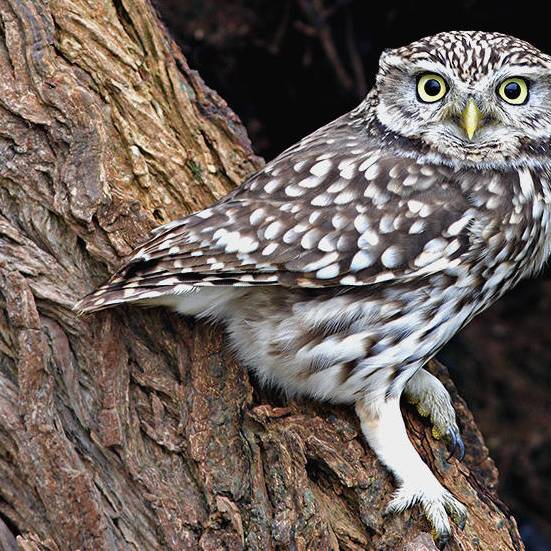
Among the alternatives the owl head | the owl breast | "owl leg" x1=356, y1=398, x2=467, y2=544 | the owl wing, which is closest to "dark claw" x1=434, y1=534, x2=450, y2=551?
"owl leg" x1=356, y1=398, x2=467, y2=544

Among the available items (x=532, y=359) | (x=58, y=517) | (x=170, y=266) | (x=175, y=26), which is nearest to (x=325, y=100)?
(x=175, y=26)

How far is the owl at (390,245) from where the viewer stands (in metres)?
2.76

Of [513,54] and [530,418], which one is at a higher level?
[513,54]

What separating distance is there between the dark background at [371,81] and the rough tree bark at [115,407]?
1.86m

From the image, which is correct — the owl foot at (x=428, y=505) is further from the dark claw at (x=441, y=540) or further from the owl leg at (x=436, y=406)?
the owl leg at (x=436, y=406)

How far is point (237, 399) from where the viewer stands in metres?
2.87

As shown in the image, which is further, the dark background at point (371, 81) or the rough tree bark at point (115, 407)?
the dark background at point (371, 81)

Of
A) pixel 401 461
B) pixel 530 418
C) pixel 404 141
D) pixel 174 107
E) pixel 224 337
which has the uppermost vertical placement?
pixel 174 107

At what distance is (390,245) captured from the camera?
2.75 meters

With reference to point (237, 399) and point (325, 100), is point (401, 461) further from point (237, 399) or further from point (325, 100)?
point (325, 100)

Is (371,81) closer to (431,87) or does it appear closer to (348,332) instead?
(431,87)

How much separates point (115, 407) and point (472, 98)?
1400 mm

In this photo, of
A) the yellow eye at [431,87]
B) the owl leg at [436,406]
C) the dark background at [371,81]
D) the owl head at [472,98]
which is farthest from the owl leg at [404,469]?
the dark background at [371,81]

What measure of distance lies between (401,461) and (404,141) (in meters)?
1.00
